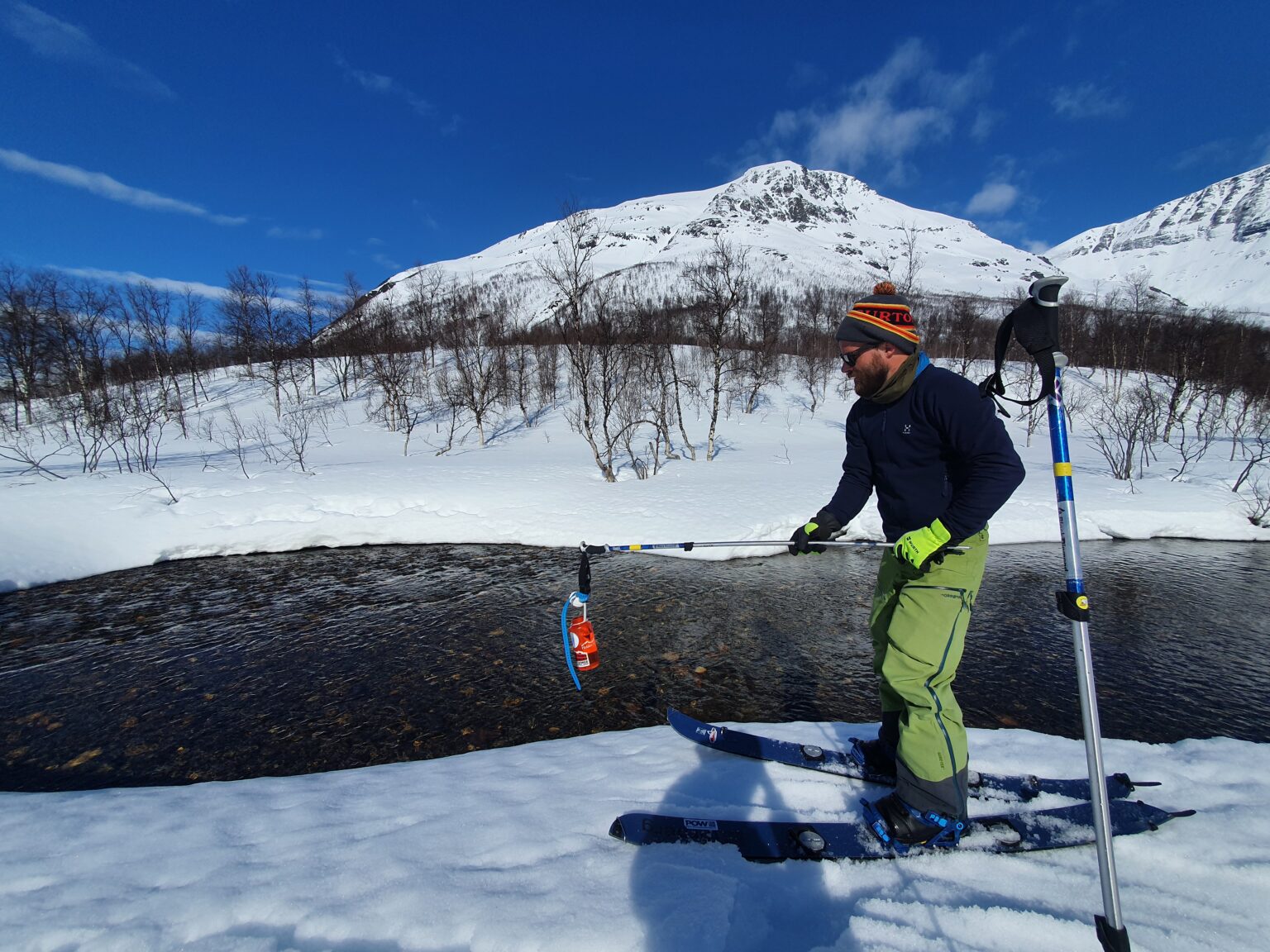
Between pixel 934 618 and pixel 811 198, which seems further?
pixel 811 198

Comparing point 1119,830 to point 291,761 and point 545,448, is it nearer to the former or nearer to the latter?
point 291,761

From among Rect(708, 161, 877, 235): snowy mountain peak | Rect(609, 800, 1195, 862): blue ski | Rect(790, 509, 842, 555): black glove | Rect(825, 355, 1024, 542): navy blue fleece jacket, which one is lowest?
Rect(609, 800, 1195, 862): blue ski

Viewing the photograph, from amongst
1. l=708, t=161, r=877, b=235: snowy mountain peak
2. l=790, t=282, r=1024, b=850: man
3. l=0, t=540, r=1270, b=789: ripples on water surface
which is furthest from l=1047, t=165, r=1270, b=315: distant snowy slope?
l=790, t=282, r=1024, b=850: man

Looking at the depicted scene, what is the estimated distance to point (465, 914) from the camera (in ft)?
8.60

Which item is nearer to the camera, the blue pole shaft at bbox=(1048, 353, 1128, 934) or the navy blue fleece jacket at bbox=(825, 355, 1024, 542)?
the blue pole shaft at bbox=(1048, 353, 1128, 934)

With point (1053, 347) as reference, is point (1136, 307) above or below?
above

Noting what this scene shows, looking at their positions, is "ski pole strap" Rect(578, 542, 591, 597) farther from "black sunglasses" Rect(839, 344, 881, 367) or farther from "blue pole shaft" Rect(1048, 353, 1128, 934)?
"blue pole shaft" Rect(1048, 353, 1128, 934)

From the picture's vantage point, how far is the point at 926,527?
289cm

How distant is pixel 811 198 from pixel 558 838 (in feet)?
769

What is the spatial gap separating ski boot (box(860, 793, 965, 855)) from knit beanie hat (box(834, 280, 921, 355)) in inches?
113

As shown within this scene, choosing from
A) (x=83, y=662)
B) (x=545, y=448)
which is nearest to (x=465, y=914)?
(x=83, y=662)

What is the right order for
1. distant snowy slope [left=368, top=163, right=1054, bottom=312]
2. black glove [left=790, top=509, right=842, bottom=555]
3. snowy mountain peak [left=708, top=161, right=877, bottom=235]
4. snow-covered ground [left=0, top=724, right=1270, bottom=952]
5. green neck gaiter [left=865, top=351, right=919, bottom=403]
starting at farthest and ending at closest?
snowy mountain peak [left=708, top=161, right=877, bottom=235]
distant snowy slope [left=368, top=163, right=1054, bottom=312]
black glove [left=790, top=509, right=842, bottom=555]
green neck gaiter [left=865, top=351, right=919, bottom=403]
snow-covered ground [left=0, top=724, right=1270, bottom=952]

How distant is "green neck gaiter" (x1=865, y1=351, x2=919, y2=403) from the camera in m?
3.08

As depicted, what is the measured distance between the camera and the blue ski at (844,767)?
3.48m
